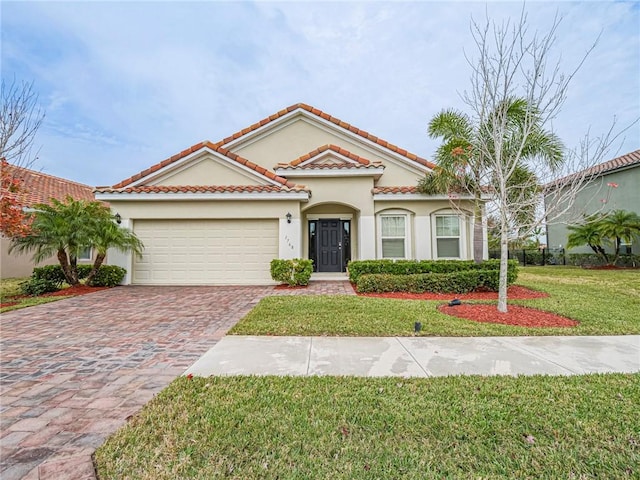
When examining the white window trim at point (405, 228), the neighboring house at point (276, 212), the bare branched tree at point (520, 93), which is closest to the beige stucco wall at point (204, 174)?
the neighboring house at point (276, 212)

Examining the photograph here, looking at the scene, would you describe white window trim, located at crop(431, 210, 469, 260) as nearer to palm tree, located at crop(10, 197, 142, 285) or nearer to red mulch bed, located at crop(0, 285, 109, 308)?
palm tree, located at crop(10, 197, 142, 285)

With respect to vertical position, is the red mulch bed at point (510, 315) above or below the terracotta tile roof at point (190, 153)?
below

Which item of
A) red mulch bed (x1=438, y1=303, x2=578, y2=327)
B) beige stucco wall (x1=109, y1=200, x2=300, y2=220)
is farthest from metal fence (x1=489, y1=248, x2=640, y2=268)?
beige stucco wall (x1=109, y1=200, x2=300, y2=220)

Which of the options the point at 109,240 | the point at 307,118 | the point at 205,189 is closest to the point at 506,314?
the point at 205,189

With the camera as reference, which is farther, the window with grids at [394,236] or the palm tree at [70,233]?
the window with grids at [394,236]

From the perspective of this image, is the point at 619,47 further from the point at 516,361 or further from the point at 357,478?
the point at 357,478

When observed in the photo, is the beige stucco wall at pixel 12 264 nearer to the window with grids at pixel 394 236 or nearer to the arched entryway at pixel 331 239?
the arched entryway at pixel 331 239

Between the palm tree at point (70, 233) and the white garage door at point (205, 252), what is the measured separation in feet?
4.60

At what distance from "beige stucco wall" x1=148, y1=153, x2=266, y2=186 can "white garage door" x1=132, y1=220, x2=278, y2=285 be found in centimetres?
187

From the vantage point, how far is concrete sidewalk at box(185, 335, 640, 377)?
4.21 m

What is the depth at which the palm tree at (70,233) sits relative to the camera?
10.3m

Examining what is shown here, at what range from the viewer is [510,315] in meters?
7.25

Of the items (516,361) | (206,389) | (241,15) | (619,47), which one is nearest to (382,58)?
(241,15)

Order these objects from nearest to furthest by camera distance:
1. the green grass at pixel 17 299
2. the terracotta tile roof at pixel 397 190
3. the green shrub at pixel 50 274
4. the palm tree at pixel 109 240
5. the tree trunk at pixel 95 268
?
the green grass at pixel 17 299, the palm tree at pixel 109 240, the green shrub at pixel 50 274, the tree trunk at pixel 95 268, the terracotta tile roof at pixel 397 190
